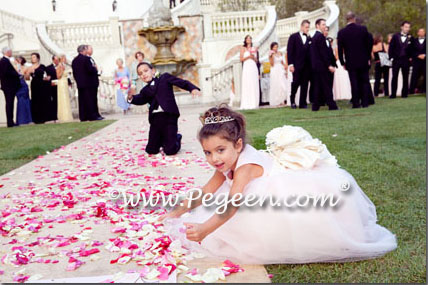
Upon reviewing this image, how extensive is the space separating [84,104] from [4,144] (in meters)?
5.51

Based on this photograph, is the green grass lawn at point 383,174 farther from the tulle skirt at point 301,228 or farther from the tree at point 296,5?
the tree at point 296,5

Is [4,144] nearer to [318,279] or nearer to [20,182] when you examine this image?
[20,182]

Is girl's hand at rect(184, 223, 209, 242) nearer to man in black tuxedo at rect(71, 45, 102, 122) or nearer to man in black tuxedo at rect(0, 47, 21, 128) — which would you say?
man in black tuxedo at rect(71, 45, 102, 122)

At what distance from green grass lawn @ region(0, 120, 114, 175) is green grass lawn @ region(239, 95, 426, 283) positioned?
387cm

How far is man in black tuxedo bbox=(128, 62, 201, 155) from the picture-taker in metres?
7.20

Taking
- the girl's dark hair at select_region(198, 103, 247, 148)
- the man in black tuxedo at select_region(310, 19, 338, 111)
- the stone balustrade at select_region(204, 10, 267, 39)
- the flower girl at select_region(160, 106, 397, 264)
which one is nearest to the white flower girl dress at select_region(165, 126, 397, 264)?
the flower girl at select_region(160, 106, 397, 264)

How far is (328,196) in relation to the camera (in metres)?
3.01

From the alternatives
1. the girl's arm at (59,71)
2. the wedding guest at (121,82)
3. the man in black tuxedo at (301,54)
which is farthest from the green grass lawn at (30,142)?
the man in black tuxedo at (301,54)

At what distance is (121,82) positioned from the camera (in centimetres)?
1734

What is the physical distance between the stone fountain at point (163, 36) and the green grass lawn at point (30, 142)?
9.98 meters

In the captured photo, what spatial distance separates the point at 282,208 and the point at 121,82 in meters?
15.1

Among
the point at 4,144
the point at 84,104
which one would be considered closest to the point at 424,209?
the point at 4,144

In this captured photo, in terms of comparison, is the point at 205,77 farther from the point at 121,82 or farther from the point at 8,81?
the point at 8,81

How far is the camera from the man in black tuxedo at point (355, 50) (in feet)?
40.9
